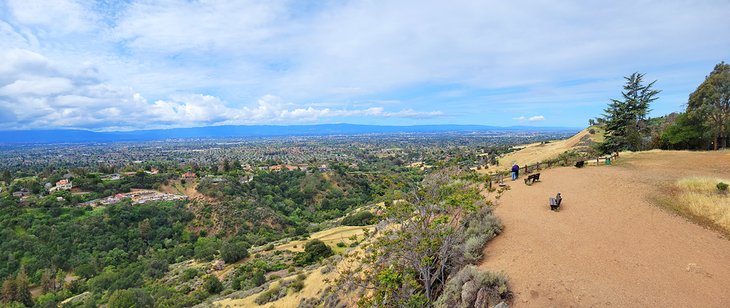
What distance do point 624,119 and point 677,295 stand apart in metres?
29.4

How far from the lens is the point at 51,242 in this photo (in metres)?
39.8

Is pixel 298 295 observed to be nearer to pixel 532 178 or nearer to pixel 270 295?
pixel 270 295

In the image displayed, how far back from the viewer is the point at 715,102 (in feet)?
77.7

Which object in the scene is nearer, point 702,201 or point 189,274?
point 702,201

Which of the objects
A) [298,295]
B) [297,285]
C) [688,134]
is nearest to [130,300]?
[297,285]

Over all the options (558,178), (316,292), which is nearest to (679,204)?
(558,178)

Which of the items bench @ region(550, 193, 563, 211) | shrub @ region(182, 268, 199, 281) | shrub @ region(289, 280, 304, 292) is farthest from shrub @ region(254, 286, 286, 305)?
bench @ region(550, 193, 563, 211)

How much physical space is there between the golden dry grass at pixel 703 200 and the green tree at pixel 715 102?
48.9ft

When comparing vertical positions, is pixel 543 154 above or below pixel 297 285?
above

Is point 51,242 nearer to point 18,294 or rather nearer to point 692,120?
point 18,294

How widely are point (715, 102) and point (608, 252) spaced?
23.9 m

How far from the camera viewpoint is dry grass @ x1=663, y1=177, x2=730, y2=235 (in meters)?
10.6

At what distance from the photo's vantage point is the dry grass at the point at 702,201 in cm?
1055

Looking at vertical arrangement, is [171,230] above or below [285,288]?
below
